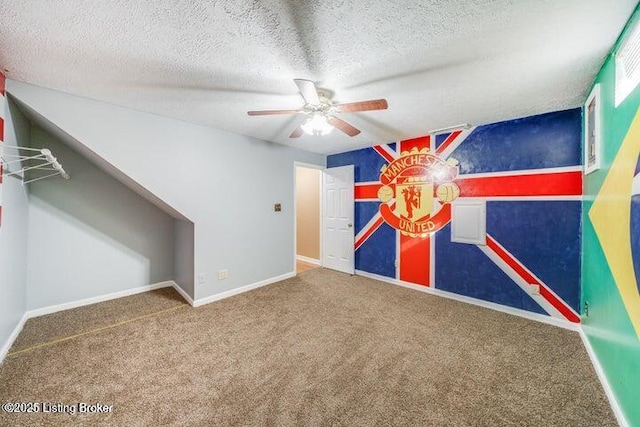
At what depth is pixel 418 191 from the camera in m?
3.53

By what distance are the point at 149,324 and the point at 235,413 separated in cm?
163

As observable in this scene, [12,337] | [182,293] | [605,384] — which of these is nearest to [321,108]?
[605,384]

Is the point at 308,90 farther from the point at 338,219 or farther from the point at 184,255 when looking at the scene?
the point at 338,219

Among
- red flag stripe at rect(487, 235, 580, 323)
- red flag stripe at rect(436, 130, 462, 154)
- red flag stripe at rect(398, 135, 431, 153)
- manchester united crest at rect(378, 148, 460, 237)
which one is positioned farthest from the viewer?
red flag stripe at rect(398, 135, 431, 153)

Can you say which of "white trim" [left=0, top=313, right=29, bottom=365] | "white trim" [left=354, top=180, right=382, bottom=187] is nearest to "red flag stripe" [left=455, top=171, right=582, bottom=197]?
"white trim" [left=354, top=180, right=382, bottom=187]

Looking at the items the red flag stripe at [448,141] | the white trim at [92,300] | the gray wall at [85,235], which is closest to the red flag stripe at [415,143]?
the red flag stripe at [448,141]

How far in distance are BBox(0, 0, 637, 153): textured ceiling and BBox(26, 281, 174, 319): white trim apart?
2.35m

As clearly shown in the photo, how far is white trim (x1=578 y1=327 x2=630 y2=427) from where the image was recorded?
1.39 meters

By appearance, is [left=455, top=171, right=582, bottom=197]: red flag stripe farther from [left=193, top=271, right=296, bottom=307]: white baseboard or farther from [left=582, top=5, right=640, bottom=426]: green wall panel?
[left=193, top=271, right=296, bottom=307]: white baseboard

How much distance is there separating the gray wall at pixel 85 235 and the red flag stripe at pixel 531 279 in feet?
14.7

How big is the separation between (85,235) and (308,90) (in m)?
3.22

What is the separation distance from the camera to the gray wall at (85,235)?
263 cm

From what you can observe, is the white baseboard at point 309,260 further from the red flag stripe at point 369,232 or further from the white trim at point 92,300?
the white trim at point 92,300

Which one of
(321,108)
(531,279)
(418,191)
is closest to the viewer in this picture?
(321,108)
